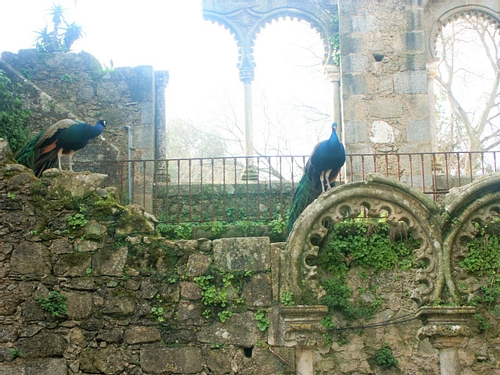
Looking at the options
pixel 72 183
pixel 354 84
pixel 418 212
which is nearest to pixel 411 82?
pixel 354 84

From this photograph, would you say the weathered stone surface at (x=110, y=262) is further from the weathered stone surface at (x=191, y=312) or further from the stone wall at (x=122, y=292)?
the weathered stone surface at (x=191, y=312)

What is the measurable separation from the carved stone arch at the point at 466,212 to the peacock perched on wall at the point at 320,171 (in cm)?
117

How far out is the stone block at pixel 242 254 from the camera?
6809 mm

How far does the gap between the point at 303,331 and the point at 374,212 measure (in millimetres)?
1361

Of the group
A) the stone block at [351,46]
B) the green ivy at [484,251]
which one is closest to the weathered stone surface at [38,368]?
the green ivy at [484,251]

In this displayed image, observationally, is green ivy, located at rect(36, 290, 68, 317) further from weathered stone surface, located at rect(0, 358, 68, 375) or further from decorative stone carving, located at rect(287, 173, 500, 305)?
decorative stone carving, located at rect(287, 173, 500, 305)

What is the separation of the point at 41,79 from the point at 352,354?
6.44 metres

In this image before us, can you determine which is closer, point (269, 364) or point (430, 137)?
point (269, 364)

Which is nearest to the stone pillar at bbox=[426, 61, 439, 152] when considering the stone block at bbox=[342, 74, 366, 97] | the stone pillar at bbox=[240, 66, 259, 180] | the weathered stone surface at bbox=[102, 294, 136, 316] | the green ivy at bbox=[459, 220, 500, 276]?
the stone block at bbox=[342, 74, 366, 97]

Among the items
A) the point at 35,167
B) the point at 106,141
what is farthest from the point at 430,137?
the point at 35,167

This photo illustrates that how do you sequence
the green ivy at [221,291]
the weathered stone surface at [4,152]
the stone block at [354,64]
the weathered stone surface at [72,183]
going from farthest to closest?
1. the stone block at [354,64]
2. the weathered stone surface at [4,152]
3. the weathered stone surface at [72,183]
4. the green ivy at [221,291]

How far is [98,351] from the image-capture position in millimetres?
6645

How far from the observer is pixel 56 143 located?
24.4ft

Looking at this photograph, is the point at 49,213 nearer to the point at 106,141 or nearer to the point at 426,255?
the point at 106,141
